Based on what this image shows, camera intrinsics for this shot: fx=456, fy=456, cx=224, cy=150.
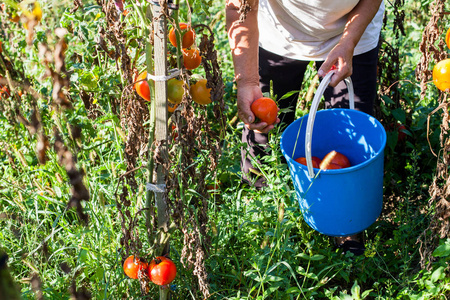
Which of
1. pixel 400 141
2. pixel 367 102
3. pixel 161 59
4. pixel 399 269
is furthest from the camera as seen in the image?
pixel 400 141

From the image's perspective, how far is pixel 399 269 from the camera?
1877mm

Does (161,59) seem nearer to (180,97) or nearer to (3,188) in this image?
(180,97)

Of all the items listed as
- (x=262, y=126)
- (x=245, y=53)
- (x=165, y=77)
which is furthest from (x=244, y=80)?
(x=165, y=77)

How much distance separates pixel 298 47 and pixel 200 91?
2.77ft

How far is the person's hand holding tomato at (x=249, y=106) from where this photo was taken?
1703 mm

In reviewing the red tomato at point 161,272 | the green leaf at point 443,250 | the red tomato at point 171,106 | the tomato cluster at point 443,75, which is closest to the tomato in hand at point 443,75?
the tomato cluster at point 443,75

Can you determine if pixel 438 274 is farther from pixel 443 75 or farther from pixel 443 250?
pixel 443 75

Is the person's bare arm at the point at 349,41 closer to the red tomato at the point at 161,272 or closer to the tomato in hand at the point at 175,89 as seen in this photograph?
the tomato in hand at the point at 175,89

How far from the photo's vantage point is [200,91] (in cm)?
136

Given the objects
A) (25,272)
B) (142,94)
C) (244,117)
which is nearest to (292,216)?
(244,117)

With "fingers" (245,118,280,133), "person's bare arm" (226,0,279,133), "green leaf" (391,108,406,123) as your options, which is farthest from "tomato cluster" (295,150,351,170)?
"green leaf" (391,108,406,123)

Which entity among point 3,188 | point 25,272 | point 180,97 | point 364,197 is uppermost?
point 180,97

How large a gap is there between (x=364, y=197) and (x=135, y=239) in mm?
847

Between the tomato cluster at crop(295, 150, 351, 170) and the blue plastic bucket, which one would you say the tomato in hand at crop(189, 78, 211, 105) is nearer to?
the blue plastic bucket
